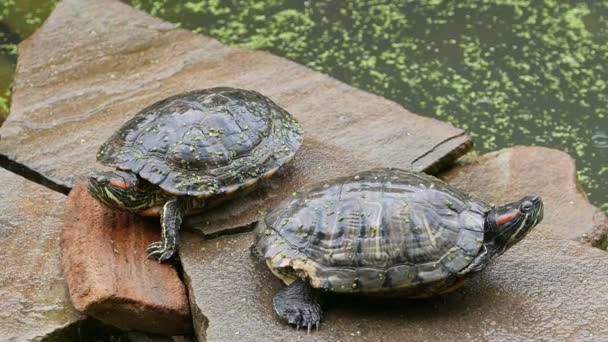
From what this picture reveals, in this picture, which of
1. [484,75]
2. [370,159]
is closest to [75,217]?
[370,159]

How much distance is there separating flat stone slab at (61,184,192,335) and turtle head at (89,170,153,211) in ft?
0.60

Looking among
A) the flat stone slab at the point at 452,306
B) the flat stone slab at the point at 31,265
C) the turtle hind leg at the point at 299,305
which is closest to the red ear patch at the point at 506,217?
the flat stone slab at the point at 452,306

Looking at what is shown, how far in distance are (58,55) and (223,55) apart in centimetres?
120

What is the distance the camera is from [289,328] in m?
3.21

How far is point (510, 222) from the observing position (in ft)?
10.5

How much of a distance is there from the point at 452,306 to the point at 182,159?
4.56ft

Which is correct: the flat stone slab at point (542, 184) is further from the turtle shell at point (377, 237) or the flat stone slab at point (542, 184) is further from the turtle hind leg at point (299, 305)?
the turtle hind leg at point (299, 305)

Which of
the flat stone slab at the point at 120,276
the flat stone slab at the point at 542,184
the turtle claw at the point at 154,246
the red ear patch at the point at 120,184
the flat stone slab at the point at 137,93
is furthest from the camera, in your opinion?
the flat stone slab at the point at 137,93

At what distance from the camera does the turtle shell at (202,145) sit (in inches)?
143

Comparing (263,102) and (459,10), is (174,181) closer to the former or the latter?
(263,102)

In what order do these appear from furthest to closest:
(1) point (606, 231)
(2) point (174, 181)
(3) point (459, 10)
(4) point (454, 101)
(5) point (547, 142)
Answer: (3) point (459, 10) < (4) point (454, 101) < (5) point (547, 142) < (1) point (606, 231) < (2) point (174, 181)

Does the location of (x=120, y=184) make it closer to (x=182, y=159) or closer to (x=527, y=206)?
(x=182, y=159)

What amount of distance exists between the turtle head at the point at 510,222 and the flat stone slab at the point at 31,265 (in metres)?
1.89

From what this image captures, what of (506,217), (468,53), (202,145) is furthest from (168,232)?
(468,53)
